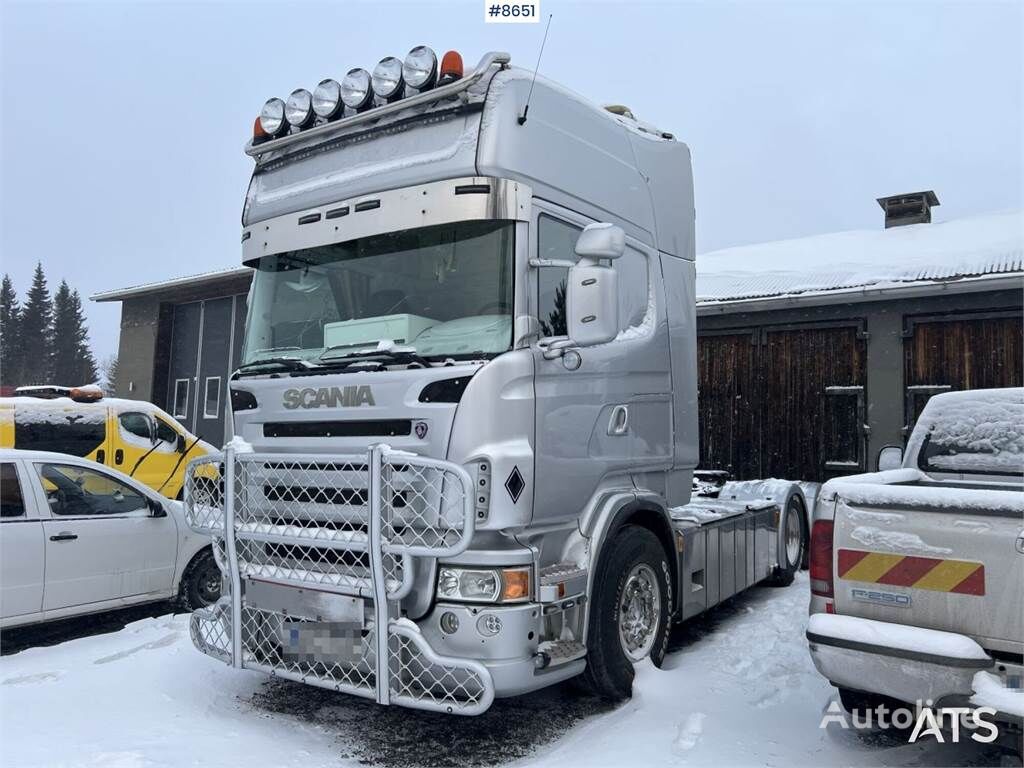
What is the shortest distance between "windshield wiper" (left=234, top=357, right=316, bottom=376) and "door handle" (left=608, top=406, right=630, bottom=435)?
5.96 ft

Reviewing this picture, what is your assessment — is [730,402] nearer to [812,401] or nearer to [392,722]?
[812,401]

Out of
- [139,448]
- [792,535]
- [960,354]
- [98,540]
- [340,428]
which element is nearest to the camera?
[340,428]

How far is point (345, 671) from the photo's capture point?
158 inches

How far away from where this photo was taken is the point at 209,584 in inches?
277

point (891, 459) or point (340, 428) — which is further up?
point (340, 428)

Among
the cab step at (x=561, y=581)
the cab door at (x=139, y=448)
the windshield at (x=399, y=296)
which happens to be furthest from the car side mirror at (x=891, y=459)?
the cab door at (x=139, y=448)

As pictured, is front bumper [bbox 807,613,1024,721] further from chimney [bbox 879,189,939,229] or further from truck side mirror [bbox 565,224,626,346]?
chimney [bbox 879,189,939,229]

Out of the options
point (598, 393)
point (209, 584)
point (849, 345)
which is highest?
point (849, 345)

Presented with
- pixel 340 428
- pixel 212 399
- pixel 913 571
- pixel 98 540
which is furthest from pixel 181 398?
pixel 913 571

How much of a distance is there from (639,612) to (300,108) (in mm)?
3879

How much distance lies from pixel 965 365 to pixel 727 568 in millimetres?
7305

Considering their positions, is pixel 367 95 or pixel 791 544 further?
pixel 791 544

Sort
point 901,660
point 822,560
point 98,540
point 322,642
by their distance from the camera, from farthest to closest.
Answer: point 98,540 → point 322,642 → point 822,560 → point 901,660

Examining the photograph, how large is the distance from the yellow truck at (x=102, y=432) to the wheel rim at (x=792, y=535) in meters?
7.20
